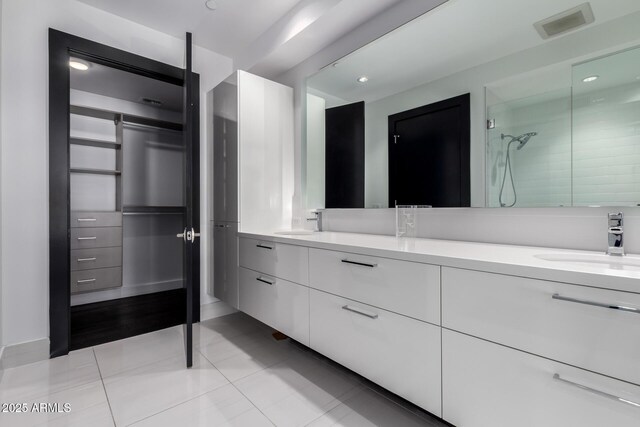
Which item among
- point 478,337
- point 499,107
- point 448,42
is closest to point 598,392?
point 478,337

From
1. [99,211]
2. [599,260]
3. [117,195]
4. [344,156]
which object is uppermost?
[344,156]

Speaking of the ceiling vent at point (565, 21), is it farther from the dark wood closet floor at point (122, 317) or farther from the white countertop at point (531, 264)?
the dark wood closet floor at point (122, 317)

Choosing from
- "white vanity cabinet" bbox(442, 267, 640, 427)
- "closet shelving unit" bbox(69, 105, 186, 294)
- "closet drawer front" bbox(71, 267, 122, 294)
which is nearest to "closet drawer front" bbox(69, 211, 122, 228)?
"closet shelving unit" bbox(69, 105, 186, 294)

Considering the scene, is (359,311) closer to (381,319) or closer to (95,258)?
(381,319)

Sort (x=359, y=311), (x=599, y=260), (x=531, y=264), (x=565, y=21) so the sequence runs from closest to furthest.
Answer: (x=531, y=264), (x=599, y=260), (x=565, y=21), (x=359, y=311)

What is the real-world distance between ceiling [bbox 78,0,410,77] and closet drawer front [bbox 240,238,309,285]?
158 centimetres

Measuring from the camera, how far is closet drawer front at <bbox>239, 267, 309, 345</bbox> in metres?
1.74

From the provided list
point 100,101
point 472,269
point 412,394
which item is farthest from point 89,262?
point 472,269

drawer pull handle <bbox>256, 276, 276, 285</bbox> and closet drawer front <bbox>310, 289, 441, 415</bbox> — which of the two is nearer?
closet drawer front <bbox>310, 289, 441, 415</bbox>

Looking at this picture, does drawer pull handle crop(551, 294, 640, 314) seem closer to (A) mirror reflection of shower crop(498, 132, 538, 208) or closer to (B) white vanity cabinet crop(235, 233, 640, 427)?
(B) white vanity cabinet crop(235, 233, 640, 427)

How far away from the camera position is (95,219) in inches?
123

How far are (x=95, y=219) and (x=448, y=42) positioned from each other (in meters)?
3.65

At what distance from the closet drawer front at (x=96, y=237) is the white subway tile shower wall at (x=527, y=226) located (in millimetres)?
3003

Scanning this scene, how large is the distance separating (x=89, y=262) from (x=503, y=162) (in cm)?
386
